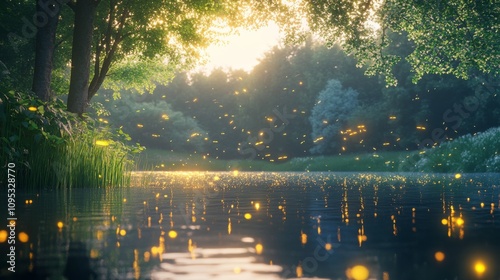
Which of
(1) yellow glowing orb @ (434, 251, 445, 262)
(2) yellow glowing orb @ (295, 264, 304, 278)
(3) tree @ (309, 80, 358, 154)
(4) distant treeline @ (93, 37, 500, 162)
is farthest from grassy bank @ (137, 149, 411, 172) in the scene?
(2) yellow glowing orb @ (295, 264, 304, 278)

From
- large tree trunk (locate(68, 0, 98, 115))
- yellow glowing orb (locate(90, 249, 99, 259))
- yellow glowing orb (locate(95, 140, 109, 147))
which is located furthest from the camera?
large tree trunk (locate(68, 0, 98, 115))

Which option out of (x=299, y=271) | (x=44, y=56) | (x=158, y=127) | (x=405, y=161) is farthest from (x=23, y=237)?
(x=158, y=127)

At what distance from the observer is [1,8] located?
29125mm

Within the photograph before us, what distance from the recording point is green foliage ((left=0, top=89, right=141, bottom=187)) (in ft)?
48.7

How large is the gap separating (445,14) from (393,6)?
2969mm

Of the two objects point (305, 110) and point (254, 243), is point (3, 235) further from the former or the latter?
point (305, 110)

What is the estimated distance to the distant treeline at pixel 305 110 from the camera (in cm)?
5769

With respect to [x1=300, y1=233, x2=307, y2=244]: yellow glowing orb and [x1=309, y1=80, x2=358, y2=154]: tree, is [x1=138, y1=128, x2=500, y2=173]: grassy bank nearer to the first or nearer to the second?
[x1=309, y1=80, x2=358, y2=154]: tree

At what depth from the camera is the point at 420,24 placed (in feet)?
101

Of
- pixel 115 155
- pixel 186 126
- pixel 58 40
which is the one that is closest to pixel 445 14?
pixel 115 155

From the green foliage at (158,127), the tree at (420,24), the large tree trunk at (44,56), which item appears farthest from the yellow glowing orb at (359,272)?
the green foliage at (158,127)

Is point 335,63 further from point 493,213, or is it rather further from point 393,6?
point 493,213

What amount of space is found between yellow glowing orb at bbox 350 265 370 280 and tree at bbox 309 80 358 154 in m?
59.1

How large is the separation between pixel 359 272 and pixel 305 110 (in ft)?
227
